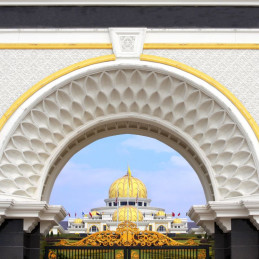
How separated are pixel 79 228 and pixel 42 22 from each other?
3220 cm

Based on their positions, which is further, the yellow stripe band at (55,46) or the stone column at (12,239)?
the yellow stripe band at (55,46)

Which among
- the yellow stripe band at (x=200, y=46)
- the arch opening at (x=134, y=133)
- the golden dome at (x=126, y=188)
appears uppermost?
the golden dome at (x=126, y=188)

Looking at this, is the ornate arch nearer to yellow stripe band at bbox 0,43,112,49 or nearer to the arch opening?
the arch opening

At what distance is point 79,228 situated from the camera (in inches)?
1593

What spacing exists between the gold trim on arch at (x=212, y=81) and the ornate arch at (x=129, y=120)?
0.24 feet

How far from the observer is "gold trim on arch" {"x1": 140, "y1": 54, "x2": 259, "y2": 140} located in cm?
914

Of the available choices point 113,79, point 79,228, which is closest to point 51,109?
point 113,79

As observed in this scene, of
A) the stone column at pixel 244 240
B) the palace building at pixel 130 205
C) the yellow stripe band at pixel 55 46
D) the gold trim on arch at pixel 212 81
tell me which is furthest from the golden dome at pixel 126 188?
the stone column at pixel 244 240

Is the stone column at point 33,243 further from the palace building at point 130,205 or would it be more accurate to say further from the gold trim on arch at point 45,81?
the palace building at point 130,205

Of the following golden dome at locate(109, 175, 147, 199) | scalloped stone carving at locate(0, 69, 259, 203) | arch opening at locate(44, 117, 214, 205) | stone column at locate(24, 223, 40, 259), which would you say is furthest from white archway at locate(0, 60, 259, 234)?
golden dome at locate(109, 175, 147, 199)

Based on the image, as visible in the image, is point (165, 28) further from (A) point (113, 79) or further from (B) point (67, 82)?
(B) point (67, 82)

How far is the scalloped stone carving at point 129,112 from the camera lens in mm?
9156

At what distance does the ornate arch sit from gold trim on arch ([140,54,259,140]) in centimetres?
7

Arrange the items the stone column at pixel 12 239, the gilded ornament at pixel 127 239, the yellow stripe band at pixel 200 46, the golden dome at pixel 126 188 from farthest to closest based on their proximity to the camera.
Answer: the golden dome at pixel 126 188 → the yellow stripe band at pixel 200 46 → the gilded ornament at pixel 127 239 → the stone column at pixel 12 239
